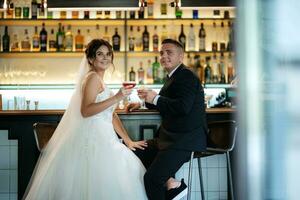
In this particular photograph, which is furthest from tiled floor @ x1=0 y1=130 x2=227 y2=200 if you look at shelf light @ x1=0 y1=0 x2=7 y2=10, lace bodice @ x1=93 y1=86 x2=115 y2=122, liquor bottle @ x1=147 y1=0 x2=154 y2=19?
liquor bottle @ x1=147 y1=0 x2=154 y2=19

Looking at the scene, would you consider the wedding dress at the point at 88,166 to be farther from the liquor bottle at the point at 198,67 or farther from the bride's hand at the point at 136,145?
the liquor bottle at the point at 198,67

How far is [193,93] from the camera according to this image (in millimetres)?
3186

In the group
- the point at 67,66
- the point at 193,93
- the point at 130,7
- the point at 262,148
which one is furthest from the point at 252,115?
the point at 67,66

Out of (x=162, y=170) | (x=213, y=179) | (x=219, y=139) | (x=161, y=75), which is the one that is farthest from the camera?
(x=161, y=75)

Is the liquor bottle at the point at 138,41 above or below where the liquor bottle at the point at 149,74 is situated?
above

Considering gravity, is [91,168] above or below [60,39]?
below

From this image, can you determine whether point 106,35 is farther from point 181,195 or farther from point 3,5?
point 181,195

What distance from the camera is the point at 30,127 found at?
4.09 metres

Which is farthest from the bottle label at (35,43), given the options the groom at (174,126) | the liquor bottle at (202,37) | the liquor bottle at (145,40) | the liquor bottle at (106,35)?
the groom at (174,126)

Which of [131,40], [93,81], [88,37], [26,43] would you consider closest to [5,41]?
[26,43]

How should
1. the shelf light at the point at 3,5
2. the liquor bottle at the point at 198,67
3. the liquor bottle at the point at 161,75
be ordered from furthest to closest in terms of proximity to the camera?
the liquor bottle at the point at 198,67
the liquor bottle at the point at 161,75
the shelf light at the point at 3,5

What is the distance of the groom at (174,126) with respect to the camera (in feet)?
10.3

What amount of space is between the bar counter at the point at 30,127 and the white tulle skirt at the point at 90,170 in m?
0.72

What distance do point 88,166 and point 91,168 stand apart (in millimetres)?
26
